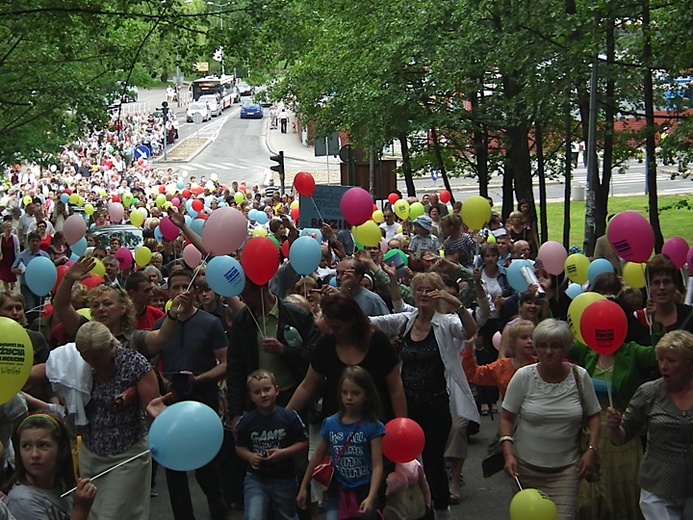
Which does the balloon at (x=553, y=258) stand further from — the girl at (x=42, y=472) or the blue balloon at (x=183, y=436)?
the girl at (x=42, y=472)

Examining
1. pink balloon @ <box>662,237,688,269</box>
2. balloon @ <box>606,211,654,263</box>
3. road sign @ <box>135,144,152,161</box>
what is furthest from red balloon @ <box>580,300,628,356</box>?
road sign @ <box>135,144,152,161</box>

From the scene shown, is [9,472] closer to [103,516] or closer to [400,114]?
[103,516]

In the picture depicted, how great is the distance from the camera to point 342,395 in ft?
21.0

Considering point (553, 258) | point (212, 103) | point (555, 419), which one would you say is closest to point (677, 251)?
point (553, 258)

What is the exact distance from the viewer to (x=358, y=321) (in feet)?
22.5

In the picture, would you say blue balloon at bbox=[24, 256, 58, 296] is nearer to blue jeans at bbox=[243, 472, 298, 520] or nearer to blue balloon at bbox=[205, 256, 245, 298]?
blue balloon at bbox=[205, 256, 245, 298]

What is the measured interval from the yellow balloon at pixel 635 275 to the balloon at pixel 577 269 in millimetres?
808

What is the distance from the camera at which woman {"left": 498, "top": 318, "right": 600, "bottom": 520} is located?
21.1 feet

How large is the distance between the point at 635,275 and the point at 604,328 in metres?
3.29

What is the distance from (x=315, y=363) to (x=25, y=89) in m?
13.8

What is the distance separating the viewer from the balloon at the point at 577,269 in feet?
36.2

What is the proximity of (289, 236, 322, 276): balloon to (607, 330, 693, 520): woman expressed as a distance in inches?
171

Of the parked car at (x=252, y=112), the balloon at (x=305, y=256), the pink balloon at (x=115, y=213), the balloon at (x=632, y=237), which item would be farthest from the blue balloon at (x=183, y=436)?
the parked car at (x=252, y=112)

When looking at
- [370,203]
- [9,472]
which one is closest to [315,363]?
[9,472]
